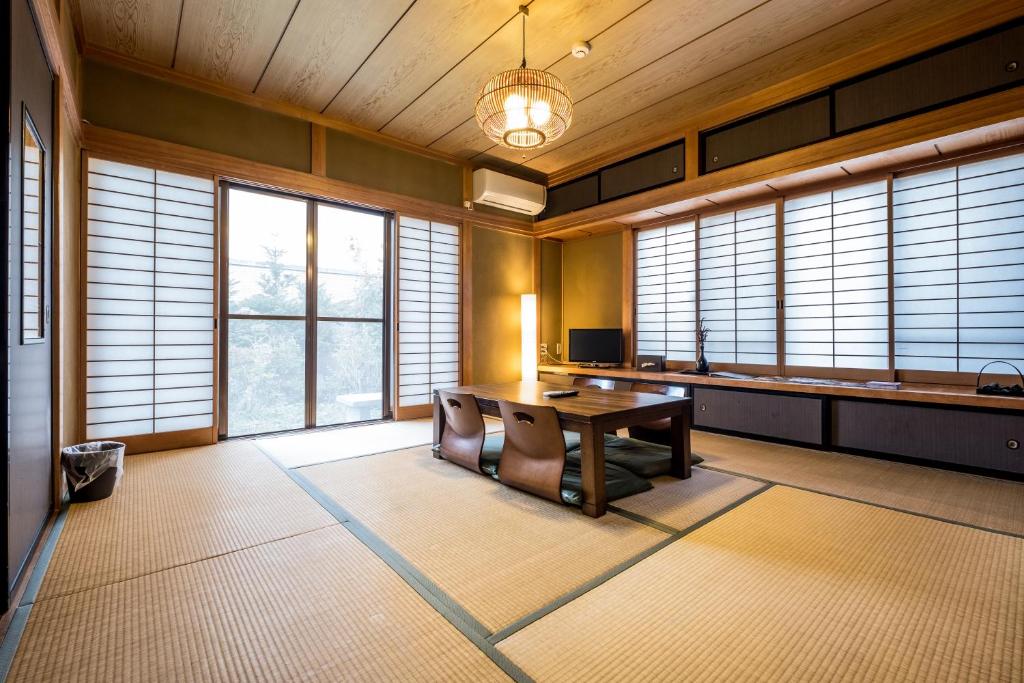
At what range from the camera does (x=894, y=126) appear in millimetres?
3414

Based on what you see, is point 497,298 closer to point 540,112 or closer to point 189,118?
point 540,112

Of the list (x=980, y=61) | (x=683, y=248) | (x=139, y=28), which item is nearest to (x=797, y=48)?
(x=980, y=61)

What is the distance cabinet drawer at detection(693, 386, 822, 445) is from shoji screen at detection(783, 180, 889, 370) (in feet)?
2.00

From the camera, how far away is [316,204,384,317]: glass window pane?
15.7ft

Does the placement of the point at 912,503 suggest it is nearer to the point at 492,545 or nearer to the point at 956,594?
the point at 956,594

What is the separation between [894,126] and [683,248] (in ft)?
7.18

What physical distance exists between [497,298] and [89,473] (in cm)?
426

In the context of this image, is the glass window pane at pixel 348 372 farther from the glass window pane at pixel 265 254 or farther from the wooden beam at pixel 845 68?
the wooden beam at pixel 845 68

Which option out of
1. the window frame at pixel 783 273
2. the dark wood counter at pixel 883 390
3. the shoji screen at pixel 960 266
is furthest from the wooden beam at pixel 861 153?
the dark wood counter at pixel 883 390

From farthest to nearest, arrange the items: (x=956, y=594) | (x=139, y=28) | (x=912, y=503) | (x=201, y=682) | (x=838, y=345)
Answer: (x=838, y=345) → (x=139, y=28) → (x=912, y=503) → (x=956, y=594) → (x=201, y=682)

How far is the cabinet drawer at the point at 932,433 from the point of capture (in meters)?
3.05

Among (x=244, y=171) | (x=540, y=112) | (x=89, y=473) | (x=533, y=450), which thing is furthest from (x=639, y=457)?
(x=244, y=171)

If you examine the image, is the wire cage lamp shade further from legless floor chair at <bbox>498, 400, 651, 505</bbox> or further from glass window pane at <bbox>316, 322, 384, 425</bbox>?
glass window pane at <bbox>316, 322, 384, 425</bbox>

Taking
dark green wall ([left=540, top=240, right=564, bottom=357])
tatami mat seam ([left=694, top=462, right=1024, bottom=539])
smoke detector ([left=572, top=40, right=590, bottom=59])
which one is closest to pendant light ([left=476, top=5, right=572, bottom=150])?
smoke detector ([left=572, top=40, right=590, bottom=59])
